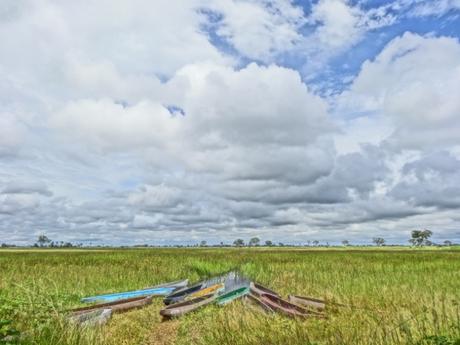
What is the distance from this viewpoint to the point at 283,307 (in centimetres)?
1148

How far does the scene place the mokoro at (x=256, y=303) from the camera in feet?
36.8

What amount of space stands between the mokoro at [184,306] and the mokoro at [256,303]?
119 cm

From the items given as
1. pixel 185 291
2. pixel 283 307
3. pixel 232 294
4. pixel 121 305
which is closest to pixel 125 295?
pixel 185 291

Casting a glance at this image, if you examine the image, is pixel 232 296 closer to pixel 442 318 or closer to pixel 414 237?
pixel 442 318

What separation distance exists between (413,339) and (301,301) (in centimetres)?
587

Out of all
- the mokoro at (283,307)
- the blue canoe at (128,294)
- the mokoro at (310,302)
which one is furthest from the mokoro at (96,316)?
the mokoro at (310,302)

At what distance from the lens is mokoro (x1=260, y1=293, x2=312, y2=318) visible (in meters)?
10.8

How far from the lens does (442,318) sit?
8.09 metres

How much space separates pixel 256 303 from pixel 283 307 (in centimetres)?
76

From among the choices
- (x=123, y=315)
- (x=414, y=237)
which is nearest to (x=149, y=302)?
(x=123, y=315)

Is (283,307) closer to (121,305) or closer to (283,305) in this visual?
(283,305)

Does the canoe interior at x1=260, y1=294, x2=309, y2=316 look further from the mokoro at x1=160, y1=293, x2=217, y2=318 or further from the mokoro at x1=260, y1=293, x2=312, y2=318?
the mokoro at x1=160, y1=293, x2=217, y2=318

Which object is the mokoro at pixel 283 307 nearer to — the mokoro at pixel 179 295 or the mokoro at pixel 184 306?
the mokoro at pixel 184 306

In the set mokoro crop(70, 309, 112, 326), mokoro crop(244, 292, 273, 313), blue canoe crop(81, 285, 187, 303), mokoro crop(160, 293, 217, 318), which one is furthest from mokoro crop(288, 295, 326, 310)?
blue canoe crop(81, 285, 187, 303)
